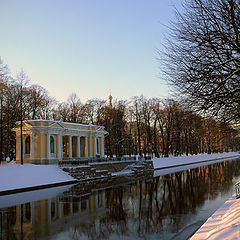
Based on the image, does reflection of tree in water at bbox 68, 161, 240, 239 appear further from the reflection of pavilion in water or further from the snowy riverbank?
the snowy riverbank

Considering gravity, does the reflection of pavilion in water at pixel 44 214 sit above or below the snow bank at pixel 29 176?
below

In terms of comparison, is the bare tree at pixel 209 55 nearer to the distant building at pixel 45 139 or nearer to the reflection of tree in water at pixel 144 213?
the reflection of tree in water at pixel 144 213

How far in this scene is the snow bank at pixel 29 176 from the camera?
22242mm

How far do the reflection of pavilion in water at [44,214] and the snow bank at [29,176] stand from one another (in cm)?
595

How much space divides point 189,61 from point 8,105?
32.0 meters

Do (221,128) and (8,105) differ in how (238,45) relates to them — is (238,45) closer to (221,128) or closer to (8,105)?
(221,128)

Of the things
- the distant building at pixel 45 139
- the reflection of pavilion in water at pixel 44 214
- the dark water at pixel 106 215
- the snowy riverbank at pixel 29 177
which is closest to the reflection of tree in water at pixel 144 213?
the dark water at pixel 106 215

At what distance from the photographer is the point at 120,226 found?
1124 cm

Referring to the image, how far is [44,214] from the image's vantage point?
1376 centimetres

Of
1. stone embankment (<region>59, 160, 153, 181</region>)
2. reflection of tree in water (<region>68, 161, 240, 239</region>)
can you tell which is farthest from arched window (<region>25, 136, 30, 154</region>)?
reflection of tree in water (<region>68, 161, 240, 239</region>)

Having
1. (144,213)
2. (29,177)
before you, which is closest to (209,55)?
(144,213)

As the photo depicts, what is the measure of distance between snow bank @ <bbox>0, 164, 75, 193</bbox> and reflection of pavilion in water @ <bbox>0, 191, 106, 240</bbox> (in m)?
5.95

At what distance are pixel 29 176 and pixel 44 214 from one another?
1194 cm

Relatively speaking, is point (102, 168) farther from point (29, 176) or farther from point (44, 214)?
point (44, 214)
